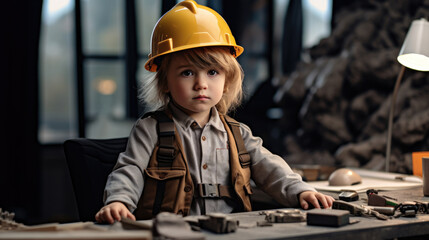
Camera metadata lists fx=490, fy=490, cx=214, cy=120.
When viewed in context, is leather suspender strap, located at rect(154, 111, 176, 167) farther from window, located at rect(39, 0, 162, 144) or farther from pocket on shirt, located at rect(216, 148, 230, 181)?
window, located at rect(39, 0, 162, 144)

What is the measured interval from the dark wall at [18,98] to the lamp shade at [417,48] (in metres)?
3.61

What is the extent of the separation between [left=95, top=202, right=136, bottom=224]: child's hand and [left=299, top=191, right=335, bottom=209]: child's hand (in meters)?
0.52

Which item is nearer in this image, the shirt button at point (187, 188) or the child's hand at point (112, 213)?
the child's hand at point (112, 213)

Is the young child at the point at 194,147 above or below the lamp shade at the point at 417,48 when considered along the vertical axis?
below

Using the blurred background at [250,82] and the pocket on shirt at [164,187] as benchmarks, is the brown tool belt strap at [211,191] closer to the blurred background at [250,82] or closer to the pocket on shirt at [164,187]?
the pocket on shirt at [164,187]

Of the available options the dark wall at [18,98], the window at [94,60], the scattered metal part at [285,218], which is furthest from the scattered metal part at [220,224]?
the window at [94,60]

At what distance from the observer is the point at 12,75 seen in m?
4.71

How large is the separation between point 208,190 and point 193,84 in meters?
0.35

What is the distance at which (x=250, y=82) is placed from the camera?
6016mm

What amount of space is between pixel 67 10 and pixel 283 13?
254 centimetres

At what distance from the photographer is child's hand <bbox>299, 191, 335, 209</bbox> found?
1.44 meters

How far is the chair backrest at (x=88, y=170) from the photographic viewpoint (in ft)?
5.44

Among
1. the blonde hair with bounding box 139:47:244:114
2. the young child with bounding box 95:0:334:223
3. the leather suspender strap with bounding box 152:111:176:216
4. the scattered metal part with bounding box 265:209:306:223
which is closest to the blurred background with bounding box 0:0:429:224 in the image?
the blonde hair with bounding box 139:47:244:114

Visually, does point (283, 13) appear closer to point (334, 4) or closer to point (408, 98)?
point (334, 4)
